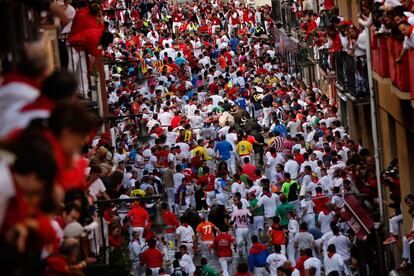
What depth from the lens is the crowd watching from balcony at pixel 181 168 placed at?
33.2 ft

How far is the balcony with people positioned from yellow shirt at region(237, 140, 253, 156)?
878 centimetres

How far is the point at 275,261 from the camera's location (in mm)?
28000

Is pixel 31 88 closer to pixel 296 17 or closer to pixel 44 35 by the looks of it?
pixel 44 35

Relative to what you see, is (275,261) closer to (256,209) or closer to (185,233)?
(185,233)

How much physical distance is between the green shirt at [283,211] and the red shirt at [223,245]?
2.11 metres

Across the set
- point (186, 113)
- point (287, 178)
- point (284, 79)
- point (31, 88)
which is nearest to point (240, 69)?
point (284, 79)

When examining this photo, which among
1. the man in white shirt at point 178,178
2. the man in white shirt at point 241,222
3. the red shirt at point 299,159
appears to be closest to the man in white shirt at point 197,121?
the man in white shirt at point 178,178

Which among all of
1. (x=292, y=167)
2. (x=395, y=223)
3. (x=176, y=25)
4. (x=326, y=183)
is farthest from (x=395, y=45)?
(x=176, y=25)

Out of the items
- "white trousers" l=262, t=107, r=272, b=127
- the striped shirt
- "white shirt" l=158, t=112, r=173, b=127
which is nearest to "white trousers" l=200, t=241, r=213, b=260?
the striped shirt

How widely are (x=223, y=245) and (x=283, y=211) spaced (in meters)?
2.38

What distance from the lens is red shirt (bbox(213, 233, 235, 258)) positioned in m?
29.5

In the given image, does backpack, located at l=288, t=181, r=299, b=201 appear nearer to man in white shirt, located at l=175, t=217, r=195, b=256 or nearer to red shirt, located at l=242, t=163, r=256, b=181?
red shirt, located at l=242, t=163, r=256, b=181

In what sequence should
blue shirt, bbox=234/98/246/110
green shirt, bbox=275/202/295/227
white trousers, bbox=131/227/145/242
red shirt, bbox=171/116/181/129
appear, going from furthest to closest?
blue shirt, bbox=234/98/246/110, red shirt, bbox=171/116/181/129, green shirt, bbox=275/202/295/227, white trousers, bbox=131/227/145/242

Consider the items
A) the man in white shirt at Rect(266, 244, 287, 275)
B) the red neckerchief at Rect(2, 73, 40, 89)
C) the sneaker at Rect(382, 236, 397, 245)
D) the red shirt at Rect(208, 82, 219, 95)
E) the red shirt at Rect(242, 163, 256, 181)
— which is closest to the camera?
the red neckerchief at Rect(2, 73, 40, 89)
